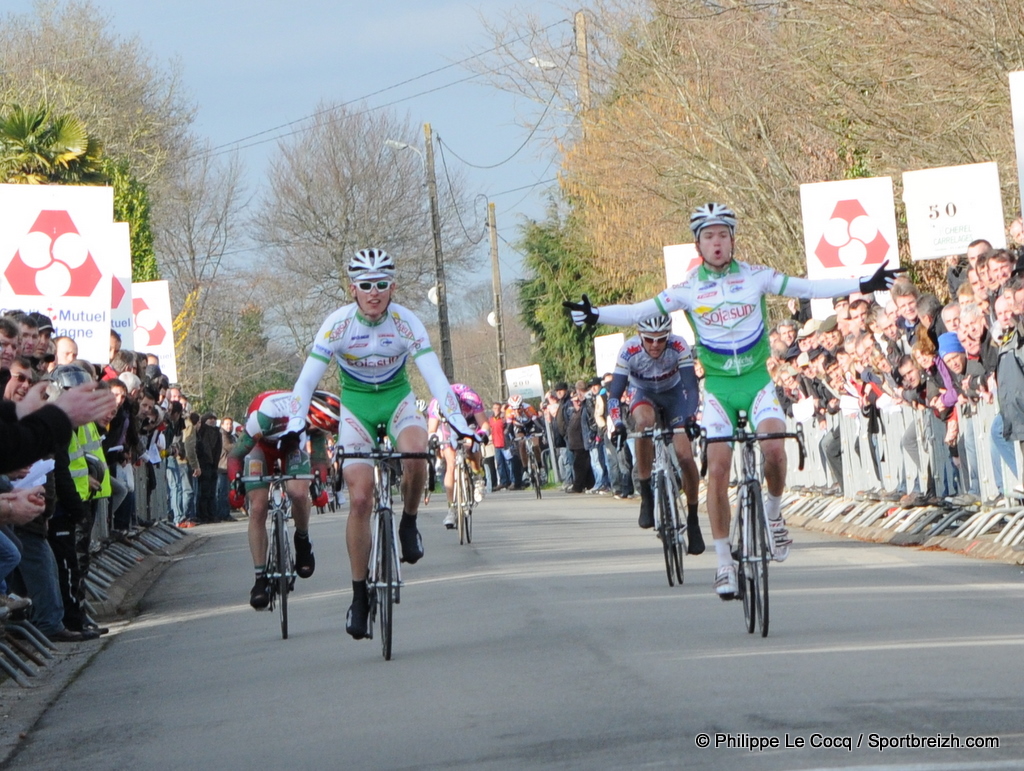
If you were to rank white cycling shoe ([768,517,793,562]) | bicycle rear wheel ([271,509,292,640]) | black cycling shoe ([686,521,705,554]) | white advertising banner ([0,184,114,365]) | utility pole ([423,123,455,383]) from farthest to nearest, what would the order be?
utility pole ([423,123,455,383]) < white advertising banner ([0,184,114,365]) < black cycling shoe ([686,521,705,554]) < bicycle rear wheel ([271,509,292,640]) < white cycling shoe ([768,517,793,562])

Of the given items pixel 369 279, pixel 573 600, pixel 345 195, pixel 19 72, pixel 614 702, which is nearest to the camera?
pixel 614 702

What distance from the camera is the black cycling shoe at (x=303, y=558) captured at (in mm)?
13305

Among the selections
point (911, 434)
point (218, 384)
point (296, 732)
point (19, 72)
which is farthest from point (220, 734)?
point (218, 384)

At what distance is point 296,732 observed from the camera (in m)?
8.05

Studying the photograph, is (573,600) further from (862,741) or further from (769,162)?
(769,162)

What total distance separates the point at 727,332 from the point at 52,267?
8.53 metres

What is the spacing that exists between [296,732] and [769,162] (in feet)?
89.9

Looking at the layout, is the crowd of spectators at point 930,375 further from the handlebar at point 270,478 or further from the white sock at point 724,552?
the handlebar at point 270,478

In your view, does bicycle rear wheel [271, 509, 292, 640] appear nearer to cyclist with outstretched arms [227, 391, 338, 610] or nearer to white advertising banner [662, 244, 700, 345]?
cyclist with outstretched arms [227, 391, 338, 610]

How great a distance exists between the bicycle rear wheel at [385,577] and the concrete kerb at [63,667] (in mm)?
1889

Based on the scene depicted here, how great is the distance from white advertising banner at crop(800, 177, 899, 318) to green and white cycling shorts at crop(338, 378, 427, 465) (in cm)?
1137

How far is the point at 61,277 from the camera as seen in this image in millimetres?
17438

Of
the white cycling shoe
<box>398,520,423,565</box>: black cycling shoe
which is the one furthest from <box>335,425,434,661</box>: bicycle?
the white cycling shoe

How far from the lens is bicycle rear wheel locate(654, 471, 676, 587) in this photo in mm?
13484
